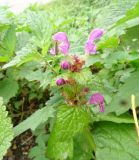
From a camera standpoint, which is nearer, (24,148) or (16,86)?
(16,86)

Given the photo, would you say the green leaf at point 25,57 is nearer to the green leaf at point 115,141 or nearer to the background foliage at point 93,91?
the background foliage at point 93,91

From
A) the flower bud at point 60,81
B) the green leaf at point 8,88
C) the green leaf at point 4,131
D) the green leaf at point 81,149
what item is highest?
the flower bud at point 60,81

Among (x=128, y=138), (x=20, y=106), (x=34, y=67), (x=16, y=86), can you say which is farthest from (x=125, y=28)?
(x=20, y=106)

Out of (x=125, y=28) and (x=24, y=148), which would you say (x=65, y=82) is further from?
(x=24, y=148)

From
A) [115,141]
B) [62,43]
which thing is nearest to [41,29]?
[62,43]

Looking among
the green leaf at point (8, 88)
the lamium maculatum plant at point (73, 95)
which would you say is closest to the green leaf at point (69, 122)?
the lamium maculatum plant at point (73, 95)

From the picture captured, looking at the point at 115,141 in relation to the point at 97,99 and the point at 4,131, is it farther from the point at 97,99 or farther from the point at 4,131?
the point at 4,131
